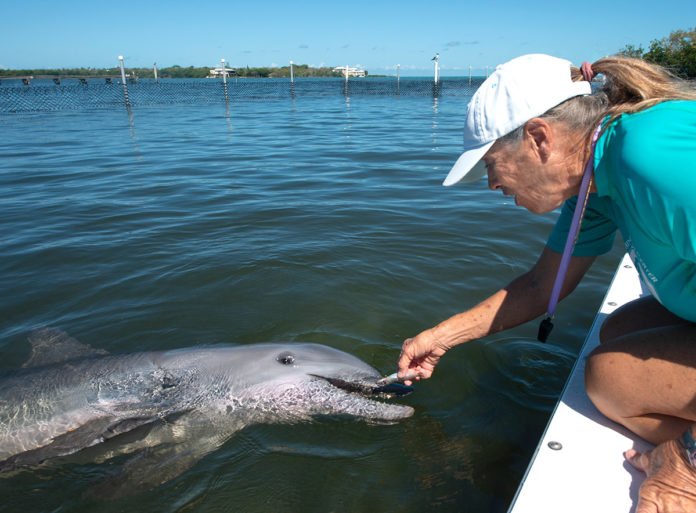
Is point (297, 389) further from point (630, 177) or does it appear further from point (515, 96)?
point (630, 177)

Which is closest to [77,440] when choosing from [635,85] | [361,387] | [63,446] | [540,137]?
[63,446]

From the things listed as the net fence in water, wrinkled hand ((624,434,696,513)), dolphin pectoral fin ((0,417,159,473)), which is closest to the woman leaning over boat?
wrinkled hand ((624,434,696,513))

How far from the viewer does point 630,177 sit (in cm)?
209

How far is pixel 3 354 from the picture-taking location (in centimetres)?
505

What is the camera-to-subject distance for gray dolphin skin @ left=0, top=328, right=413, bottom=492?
3.69 meters

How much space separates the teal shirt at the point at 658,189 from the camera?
1902 mm

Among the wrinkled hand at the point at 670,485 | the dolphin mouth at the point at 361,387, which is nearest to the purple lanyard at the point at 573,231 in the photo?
the wrinkled hand at the point at 670,485

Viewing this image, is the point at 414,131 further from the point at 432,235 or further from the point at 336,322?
the point at 336,322

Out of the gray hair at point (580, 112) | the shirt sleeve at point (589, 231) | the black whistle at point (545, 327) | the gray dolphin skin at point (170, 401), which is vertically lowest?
the gray dolphin skin at point (170, 401)

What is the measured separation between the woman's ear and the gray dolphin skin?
2.23 meters

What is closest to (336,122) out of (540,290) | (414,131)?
(414,131)

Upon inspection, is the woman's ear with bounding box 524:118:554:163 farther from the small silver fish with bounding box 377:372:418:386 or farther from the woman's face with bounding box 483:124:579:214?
the small silver fish with bounding box 377:372:418:386

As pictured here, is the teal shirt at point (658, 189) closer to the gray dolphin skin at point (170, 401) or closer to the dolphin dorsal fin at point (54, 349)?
the gray dolphin skin at point (170, 401)

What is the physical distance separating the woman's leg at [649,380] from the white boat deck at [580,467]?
0.13m
